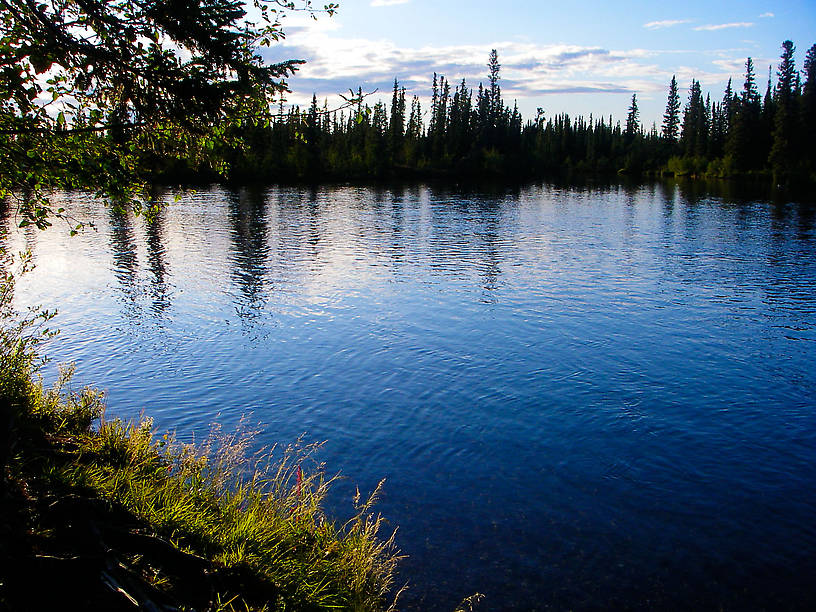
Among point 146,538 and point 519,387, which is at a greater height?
point 146,538

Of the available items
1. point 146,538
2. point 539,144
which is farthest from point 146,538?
point 539,144

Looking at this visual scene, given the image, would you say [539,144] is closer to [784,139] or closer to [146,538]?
[784,139]

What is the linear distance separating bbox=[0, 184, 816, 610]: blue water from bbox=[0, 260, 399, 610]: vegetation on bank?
81.3 inches

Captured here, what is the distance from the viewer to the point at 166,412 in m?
16.6

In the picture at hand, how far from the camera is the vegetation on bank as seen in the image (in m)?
6.30

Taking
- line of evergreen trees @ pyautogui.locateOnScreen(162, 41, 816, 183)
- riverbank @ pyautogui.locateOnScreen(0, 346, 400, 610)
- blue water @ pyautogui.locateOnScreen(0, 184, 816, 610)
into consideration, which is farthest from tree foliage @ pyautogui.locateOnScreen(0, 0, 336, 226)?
line of evergreen trees @ pyautogui.locateOnScreen(162, 41, 816, 183)

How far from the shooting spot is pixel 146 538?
757cm

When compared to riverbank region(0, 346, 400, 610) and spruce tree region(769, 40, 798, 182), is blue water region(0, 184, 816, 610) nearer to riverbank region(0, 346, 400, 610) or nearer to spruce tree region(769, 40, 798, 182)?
riverbank region(0, 346, 400, 610)

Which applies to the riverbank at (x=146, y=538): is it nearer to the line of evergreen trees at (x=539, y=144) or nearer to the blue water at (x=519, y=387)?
the blue water at (x=519, y=387)

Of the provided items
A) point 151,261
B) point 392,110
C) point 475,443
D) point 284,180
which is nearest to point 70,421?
point 475,443

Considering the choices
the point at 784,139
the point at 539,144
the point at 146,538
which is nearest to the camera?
the point at 146,538

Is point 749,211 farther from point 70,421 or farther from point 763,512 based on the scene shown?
point 70,421

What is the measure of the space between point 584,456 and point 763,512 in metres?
3.71

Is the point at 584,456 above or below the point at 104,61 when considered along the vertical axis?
below
